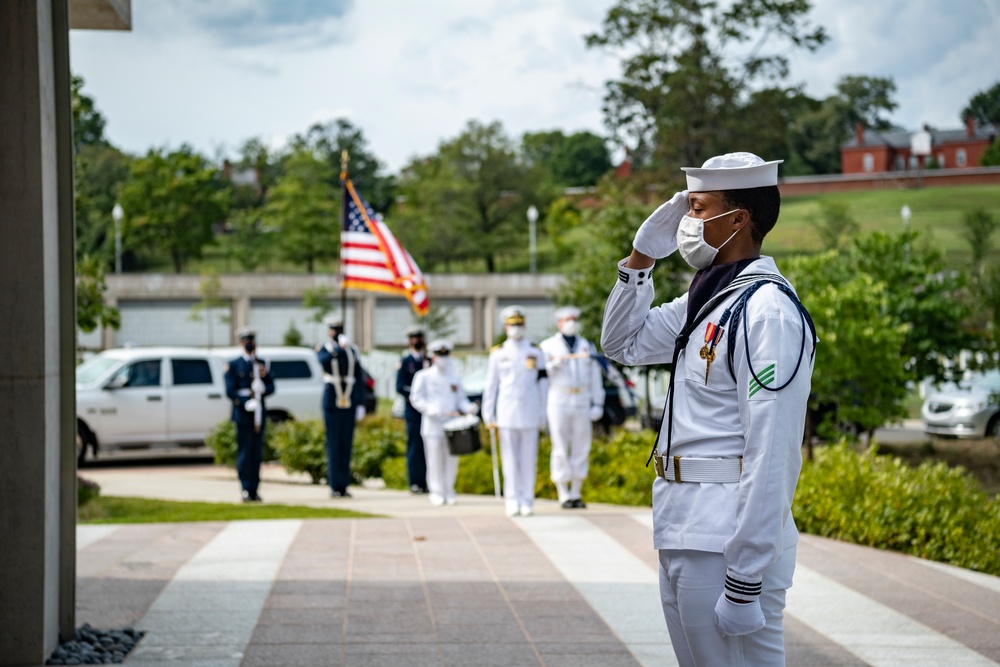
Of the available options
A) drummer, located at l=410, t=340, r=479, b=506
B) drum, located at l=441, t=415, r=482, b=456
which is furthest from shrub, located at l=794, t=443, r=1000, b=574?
drummer, located at l=410, t=340, r=479, b=506

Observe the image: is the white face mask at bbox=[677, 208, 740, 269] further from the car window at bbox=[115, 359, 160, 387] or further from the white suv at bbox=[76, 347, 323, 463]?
the car window at bbox=[115, 359, 160, 387]

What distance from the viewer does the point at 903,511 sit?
9.31 m

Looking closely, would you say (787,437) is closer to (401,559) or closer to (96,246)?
(401,559)

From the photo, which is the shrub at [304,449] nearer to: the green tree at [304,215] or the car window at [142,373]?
the car window at [142,373]

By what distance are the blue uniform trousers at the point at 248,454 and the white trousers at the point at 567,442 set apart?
3.58 metres

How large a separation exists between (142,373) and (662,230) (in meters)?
17.4

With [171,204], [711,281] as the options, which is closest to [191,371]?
[711,281]

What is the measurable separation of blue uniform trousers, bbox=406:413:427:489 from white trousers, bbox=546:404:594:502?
9.47 feet

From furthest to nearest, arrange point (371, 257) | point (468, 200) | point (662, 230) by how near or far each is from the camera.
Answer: point (468, 200)
point (371, 257)
point (662, 230)

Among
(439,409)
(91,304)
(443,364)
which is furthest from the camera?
(443,364)

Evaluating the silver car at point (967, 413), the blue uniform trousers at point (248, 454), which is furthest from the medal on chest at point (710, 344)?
the silver car at point (967, 413)

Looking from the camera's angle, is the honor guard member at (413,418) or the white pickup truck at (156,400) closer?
the honor guard member at (413,418)

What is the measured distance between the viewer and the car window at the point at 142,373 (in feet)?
64.4

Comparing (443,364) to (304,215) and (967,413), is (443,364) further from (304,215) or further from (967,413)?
(304,215)
